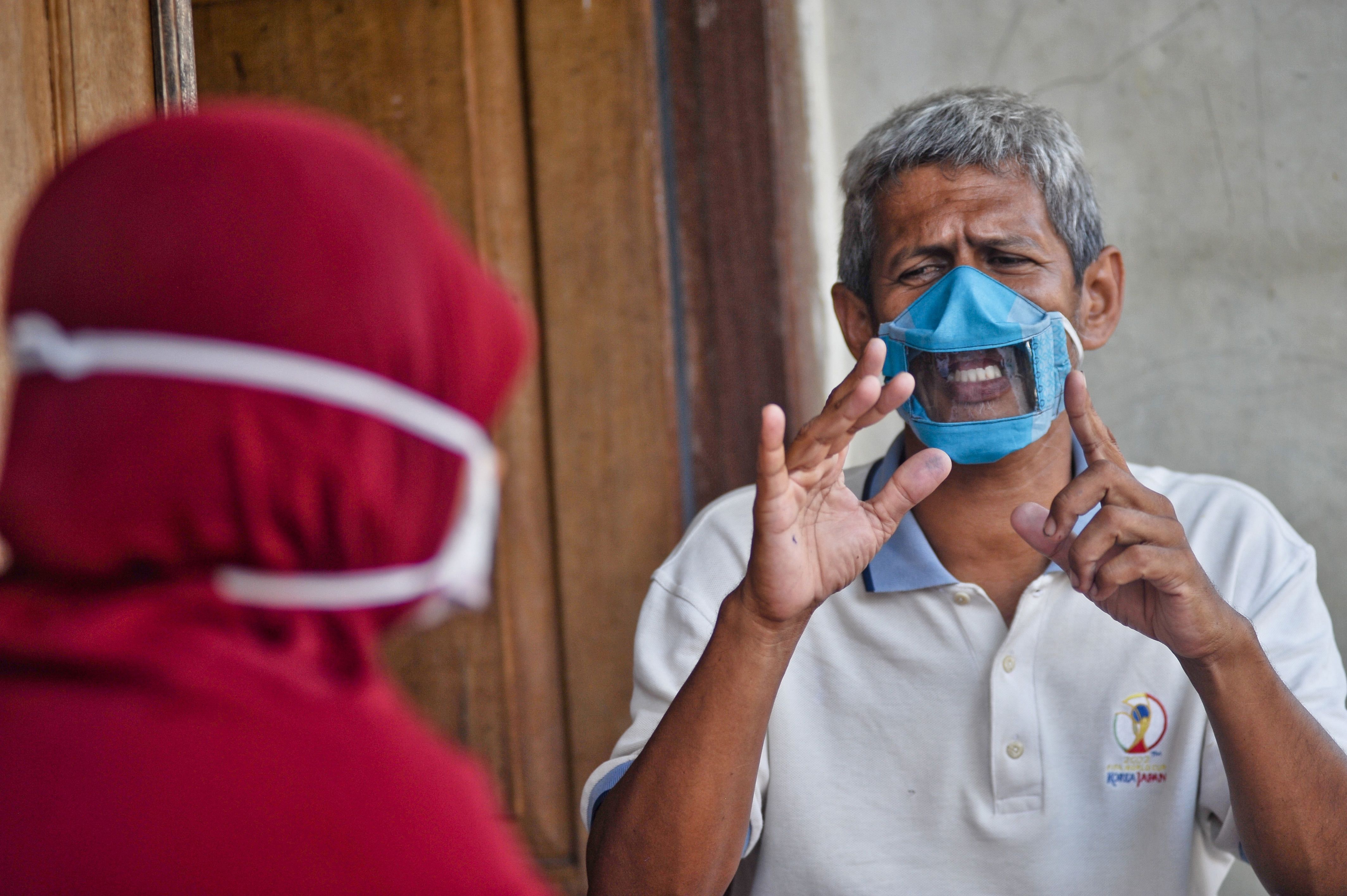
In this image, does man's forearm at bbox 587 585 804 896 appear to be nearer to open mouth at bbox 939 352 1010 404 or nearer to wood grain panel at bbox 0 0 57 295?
open mouth at bbox 939 352 1010 404

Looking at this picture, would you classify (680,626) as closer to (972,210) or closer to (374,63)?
(972,210)

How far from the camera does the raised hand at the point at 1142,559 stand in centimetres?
129

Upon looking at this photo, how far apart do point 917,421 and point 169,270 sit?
45.8 inches

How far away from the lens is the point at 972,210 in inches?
64.0

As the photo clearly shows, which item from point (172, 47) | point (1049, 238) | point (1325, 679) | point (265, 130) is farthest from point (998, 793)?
point (172, 47)

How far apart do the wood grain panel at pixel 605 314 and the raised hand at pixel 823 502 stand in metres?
0.79

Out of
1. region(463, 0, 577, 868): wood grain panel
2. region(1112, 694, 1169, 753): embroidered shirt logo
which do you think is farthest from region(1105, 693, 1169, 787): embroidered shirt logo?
region(463, 0, 577, 868): wood grain panel

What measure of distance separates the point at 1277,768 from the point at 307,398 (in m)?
1.22

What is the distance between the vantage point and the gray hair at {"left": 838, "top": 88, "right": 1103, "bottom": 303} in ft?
5.39

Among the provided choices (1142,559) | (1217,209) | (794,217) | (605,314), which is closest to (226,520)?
(1142,559)

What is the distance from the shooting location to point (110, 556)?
1.91ft

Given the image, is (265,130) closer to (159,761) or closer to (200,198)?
(200,198)

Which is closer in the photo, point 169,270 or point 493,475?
point 169,270

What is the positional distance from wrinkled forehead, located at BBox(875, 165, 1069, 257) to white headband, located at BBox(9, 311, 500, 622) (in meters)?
1.13
